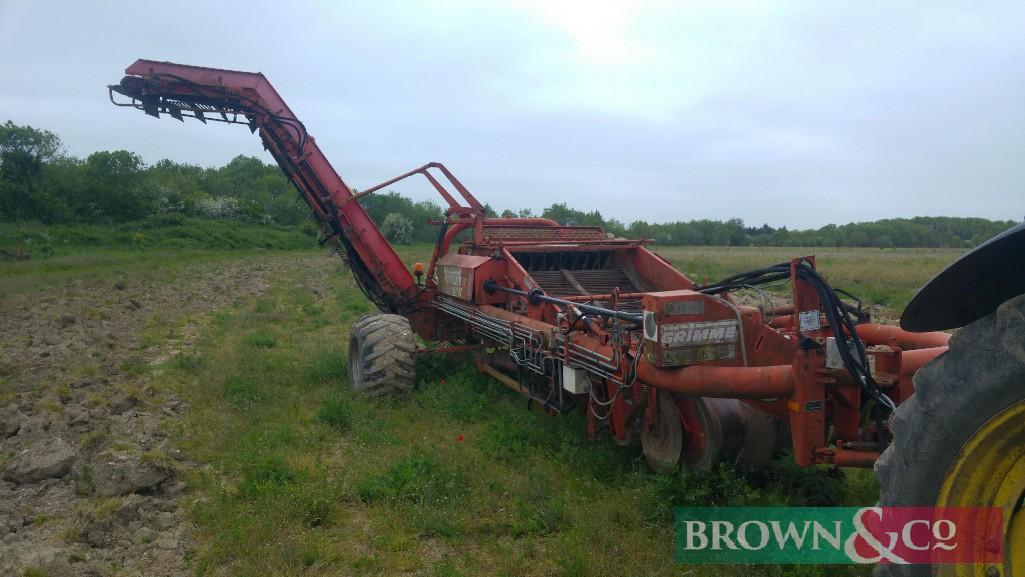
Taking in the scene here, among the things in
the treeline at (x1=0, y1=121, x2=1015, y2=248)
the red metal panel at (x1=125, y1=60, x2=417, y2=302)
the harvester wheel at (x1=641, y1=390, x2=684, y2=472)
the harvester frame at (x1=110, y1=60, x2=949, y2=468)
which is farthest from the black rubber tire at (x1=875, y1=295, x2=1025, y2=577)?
the treeline at (x1=0, y1=121, x2=1015, y2=248)

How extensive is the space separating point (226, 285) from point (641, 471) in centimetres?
1893

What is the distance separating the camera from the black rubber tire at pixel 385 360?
7.38 m

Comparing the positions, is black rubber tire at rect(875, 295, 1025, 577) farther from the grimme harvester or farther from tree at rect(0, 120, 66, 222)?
tree at rect(0, 120, 66, 222)

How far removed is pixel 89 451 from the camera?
560 centimetres

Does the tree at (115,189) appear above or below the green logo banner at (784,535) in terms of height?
above

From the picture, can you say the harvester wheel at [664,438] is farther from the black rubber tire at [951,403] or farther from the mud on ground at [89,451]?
the mud on ground at [89,451]

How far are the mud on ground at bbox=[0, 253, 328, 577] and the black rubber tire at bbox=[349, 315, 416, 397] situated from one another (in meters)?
1.90

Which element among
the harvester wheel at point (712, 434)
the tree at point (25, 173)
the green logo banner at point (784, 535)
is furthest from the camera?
the tree at point (25, 173)

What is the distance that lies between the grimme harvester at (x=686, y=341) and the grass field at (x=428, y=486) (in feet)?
0.99

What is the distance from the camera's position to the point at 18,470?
5.00 m

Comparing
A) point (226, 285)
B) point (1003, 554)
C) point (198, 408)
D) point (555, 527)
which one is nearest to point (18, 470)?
point (198, 408)

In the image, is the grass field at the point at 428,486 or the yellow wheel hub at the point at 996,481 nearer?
the yellow wheel hub at the point at 996,481

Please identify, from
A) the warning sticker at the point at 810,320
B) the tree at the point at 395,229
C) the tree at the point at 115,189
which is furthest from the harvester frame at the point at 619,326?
the tree at the point at 115,189

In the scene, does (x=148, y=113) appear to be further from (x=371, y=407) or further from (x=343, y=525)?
(x=343, y=525)
